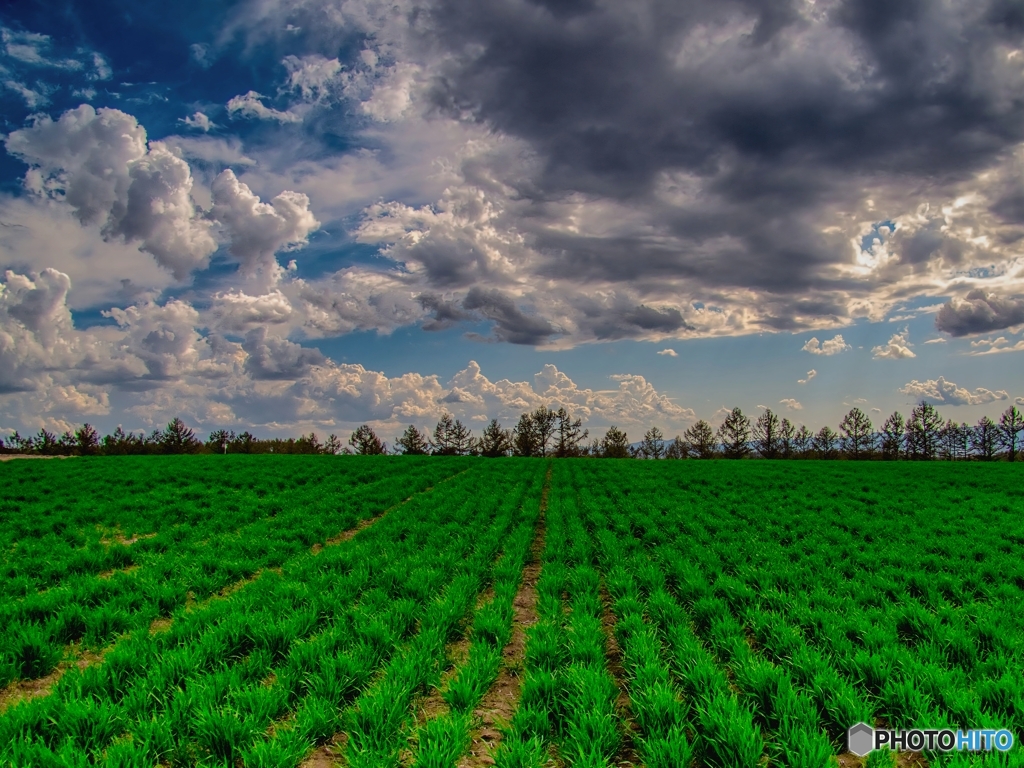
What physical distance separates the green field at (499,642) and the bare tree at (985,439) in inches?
5132

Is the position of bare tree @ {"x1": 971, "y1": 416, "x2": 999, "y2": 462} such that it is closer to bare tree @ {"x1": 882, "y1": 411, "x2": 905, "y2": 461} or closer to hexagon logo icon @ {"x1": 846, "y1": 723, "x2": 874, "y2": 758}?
bare tree @ {"x1": 882, "y1": 411, "x2": 905, "y2": 461}

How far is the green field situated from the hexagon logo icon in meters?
0.08

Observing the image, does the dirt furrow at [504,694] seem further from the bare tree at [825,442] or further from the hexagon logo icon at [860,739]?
the bare tree at [825,442]

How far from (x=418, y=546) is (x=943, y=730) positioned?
10146 mm

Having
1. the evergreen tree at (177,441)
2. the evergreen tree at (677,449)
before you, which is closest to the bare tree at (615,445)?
the evergreen tree at (677,449)

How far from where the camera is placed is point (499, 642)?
22.2 feet

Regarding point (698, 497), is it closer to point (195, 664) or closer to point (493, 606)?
point (493, 606)

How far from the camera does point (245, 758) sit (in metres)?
4.13

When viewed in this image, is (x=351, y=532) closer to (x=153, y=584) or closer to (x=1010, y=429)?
(x=153, y=584)

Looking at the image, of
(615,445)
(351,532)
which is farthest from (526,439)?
(351,532)

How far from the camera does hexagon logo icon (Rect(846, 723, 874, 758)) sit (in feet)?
14.8

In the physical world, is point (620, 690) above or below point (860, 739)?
below

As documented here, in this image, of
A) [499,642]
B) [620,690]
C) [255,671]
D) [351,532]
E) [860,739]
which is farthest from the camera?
[351,532]

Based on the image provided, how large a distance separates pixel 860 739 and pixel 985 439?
485ft
